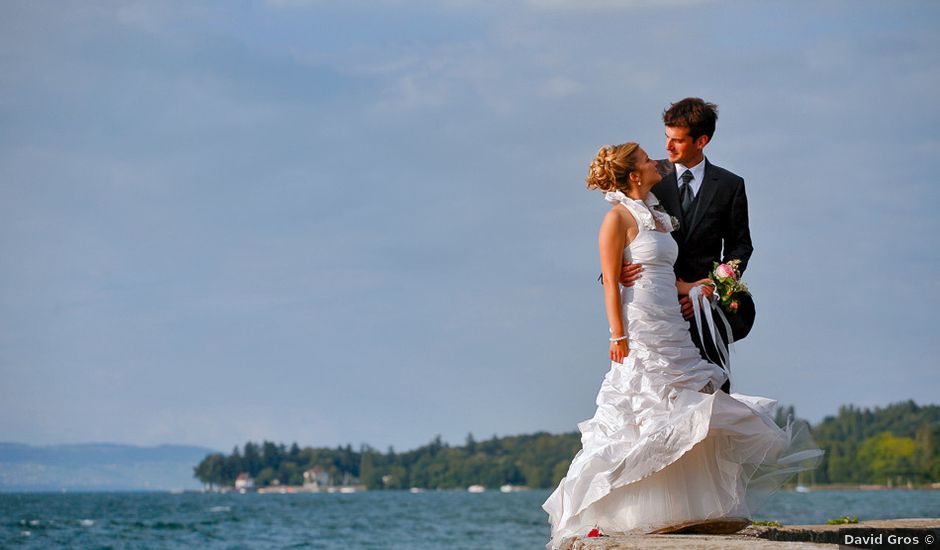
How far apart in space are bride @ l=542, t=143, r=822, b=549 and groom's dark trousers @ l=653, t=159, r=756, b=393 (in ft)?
0.52

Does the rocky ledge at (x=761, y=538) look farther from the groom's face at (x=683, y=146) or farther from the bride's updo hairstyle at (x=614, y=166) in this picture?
the groom's face at (x=683, y=146)

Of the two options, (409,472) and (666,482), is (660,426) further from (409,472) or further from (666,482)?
(409,472)

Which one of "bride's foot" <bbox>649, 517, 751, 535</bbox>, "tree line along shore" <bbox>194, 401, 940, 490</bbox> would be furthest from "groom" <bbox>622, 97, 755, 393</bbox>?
"tree line along shore" <bbox>194, 401, 940, 490</bbox>

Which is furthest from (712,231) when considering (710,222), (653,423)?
(653,423)

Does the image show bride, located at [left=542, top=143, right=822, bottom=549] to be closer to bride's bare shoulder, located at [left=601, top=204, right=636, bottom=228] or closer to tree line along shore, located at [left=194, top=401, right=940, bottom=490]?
bride's bare shoulder, located at [left=601, top=204, right=636, bottom=228]

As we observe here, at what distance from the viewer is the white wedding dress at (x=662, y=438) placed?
6.38m

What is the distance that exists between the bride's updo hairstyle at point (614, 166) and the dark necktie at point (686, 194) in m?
0.38

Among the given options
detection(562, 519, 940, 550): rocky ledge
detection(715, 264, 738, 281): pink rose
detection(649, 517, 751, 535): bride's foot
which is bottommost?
detection(562, 519, 940, 550): rocky ledge

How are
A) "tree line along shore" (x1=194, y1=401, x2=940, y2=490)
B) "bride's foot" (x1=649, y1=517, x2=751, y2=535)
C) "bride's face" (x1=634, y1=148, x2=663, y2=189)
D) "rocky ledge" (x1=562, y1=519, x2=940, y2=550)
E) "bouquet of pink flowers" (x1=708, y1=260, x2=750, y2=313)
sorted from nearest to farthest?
"rocky ledge" (x1=562, y1=519, x2=940, y2=550) → "bride's foot" (x1=649, y1=517, x2=751, y2=535) → "bouquet of pink flowers" (x1=708, y1=260, x2=750, y2=313) → "bride's face" (x1=634, y1=148, x2=663, y2=189) → "tree line along shore" (x1=194, y1=401, x2=940, y2=490)

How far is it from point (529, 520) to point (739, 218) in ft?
203

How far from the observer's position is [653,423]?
6422mm

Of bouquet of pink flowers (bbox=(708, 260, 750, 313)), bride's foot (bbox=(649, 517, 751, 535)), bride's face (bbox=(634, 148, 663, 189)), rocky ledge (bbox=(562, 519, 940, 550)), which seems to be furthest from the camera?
bride's face (bbox=(634, 148, 663, 189))

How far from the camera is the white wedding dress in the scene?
6383 millimetres

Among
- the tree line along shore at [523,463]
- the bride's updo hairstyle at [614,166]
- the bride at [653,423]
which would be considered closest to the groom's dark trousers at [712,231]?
the bride at [653,423]
